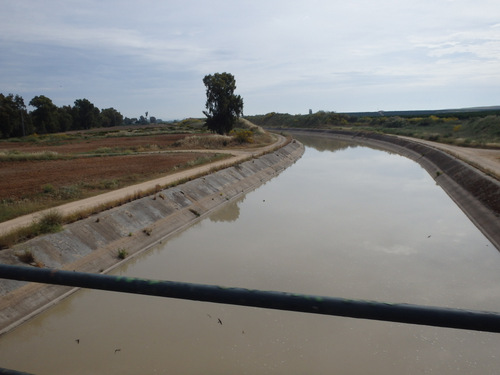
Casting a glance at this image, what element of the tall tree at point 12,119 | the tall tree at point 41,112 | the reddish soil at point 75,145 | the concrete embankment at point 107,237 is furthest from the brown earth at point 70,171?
the tall tree at point 41,112

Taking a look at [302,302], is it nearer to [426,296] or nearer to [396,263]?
[426,296]

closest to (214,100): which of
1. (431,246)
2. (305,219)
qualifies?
(305,219)

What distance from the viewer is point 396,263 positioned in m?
14.2

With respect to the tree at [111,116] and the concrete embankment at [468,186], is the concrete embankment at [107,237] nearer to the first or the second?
the concrete embankment at [468,186]

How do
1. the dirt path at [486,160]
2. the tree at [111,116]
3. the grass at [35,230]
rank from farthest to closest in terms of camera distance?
the tree at [111,116] → the dirt path at [486,160] → the grass at [35,230]

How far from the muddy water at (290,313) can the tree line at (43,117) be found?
7008cm

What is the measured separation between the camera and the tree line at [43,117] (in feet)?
249

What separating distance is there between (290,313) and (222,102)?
52.0m

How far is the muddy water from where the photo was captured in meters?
8.70

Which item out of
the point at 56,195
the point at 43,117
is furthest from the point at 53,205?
the point at 43,117

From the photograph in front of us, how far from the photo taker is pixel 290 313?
10734 mm

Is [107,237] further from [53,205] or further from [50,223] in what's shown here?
[53,205]

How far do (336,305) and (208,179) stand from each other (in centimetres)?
2580

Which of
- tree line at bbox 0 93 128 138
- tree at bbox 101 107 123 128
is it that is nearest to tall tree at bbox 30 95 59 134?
tree line at bbox 0 93 128 138
